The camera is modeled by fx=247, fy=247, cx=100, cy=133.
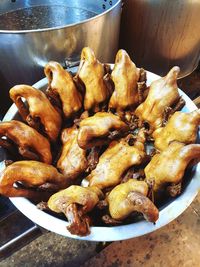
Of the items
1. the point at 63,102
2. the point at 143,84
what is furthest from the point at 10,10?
the point at 143,84

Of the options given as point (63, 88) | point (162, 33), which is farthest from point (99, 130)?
point (162, 33)

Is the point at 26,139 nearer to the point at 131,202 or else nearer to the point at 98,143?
the point at 98,143

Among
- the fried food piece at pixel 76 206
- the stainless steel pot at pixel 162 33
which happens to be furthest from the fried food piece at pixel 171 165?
the stainless steel pot at pixel 162 33

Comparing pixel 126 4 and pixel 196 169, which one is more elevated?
pixel 126 4

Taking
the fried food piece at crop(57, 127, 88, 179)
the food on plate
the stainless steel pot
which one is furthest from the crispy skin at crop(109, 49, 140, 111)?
the stainless steel pot

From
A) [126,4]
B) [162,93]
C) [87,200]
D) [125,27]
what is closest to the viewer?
[87,200]

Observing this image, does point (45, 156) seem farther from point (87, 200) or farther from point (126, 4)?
point (126, 4)
